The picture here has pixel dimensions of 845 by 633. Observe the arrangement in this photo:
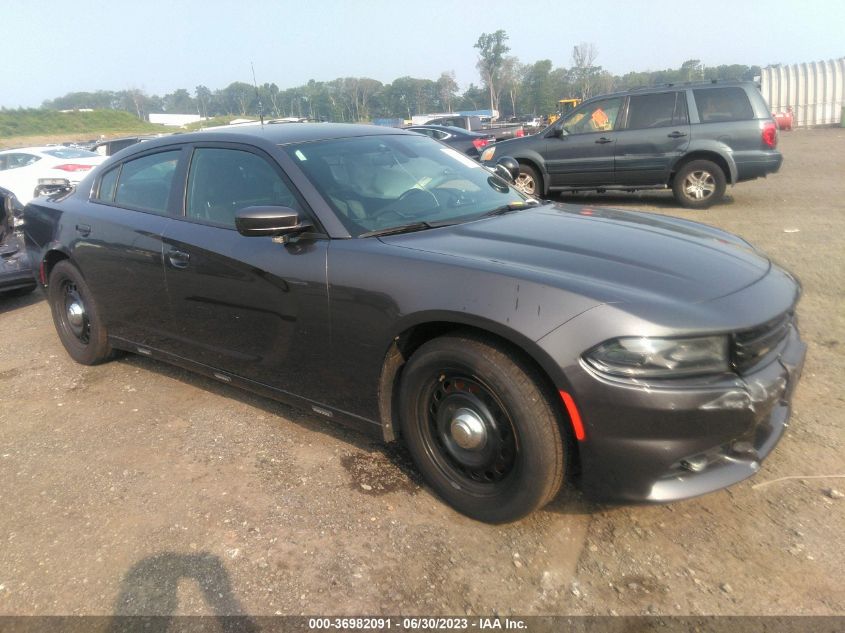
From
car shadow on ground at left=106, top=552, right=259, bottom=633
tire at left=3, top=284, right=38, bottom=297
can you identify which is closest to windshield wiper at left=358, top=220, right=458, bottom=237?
car shadow on ground at left=106, top=552, right=259, bottom=633

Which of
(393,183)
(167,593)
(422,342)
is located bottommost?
(167,593)

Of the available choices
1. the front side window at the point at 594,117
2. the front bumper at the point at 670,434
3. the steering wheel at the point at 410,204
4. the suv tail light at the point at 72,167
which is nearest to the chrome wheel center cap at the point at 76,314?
the steering wheel at the point at 410,204

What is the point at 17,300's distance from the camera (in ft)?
23.1

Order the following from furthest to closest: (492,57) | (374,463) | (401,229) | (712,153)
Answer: (492,57)
(712,153)
(374,463)
(401,229)

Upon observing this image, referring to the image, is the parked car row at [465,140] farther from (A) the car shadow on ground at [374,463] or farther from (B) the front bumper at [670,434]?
(B) the front bumper at [670,434]

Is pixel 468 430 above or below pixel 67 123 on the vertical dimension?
below

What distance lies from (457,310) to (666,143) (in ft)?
27.3

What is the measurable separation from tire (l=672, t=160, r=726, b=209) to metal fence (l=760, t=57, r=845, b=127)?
97.0 feet

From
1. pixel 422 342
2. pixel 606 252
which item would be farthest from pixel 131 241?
pixel 606 252

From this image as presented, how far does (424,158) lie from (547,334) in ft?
5.86

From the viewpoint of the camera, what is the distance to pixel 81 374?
459 cm

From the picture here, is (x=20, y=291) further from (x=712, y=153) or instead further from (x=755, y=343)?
(x=712, y=153)

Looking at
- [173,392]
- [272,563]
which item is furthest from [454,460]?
[173,392]

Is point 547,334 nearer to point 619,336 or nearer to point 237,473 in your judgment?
point 619,336
